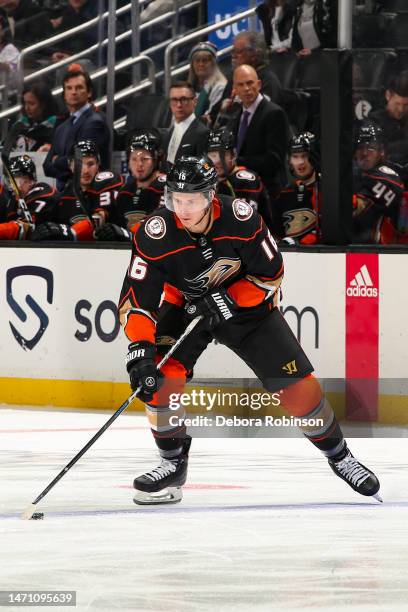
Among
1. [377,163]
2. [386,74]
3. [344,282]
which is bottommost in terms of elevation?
[344,282]

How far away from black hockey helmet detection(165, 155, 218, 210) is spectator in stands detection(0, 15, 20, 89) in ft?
16.7

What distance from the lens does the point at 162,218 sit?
18.0 ft

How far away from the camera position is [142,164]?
8906mm

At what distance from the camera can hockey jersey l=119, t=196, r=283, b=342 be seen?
17.8ft

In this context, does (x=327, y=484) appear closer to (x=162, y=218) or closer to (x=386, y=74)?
(x=162, y=218)

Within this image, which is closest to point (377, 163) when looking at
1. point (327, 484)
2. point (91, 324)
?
point (91, 324)

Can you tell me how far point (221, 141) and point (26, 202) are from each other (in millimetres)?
1528

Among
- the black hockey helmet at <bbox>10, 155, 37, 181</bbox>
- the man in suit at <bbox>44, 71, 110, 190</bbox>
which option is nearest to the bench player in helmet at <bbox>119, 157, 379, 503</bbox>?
the man in suit at <bbox>44, 71, 110, 190</bbox>

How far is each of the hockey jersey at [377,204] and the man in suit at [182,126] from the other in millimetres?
1086

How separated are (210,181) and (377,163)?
3130 millimetres

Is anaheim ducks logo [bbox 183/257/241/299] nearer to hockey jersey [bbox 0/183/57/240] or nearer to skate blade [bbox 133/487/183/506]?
skate blade [bbox 133/487/183/506]

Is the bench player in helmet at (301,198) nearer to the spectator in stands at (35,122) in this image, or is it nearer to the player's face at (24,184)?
the player's face at (24,184)

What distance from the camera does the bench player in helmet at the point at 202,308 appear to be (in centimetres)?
539

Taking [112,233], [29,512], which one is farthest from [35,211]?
[29,512]
